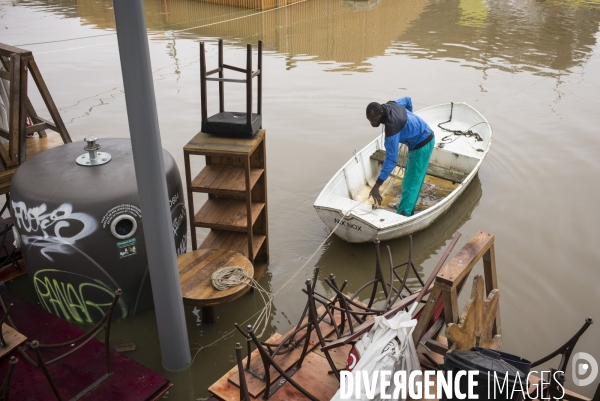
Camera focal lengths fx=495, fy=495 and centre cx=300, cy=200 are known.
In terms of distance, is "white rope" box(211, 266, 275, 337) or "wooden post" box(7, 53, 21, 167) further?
"wooden post" box(7, 53, 21, 167)

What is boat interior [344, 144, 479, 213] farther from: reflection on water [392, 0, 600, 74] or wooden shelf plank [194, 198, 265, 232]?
reflection on water [392, 0, 600, 74]

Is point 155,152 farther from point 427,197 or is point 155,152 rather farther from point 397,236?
point 427,197

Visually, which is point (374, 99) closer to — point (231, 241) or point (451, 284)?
point (231, 241)

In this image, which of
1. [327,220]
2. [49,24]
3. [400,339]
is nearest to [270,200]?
[327,220]

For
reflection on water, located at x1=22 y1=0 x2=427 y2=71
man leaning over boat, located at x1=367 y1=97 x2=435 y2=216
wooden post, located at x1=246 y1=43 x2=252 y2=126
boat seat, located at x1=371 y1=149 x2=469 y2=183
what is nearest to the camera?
wooden post, located at x1=246 y1=43 x2=252 y2=126

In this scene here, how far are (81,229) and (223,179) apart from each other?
62.7 inches

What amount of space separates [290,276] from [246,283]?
5.42 feet

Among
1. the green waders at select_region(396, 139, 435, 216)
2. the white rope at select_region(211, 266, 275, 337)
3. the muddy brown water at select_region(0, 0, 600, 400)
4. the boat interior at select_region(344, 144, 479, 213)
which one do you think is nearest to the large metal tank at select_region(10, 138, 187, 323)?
the muddy brown water at select_region(0, 0, 600, 400)

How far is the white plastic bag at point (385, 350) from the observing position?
3229 millimetres

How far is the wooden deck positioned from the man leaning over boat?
395 centimetres

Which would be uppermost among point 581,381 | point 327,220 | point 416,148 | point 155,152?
point 155,152

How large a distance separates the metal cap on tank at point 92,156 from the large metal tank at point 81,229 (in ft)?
0.04

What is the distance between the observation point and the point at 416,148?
7.41 meters

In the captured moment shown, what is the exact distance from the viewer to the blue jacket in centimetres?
681
